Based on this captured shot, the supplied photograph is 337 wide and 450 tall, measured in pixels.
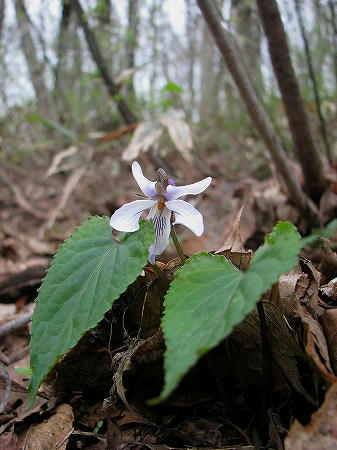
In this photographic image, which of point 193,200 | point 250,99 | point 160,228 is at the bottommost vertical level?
point 193,200

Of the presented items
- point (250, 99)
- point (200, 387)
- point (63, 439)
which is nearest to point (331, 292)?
point (200, 387)

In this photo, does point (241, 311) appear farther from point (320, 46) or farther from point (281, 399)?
point (320, 46)

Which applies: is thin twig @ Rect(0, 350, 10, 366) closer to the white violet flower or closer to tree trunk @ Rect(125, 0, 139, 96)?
the white violet flower

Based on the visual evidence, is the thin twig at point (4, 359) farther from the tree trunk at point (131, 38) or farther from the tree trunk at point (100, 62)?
the tree trunk at point (131, 38)

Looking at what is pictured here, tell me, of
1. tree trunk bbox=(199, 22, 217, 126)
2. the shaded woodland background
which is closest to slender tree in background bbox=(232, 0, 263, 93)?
the shaded woodland background

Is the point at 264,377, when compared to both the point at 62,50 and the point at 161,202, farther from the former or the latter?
the point at 62,50

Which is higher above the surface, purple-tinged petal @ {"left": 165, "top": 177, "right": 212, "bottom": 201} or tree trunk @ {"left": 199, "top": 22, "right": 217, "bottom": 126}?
purple-tinged petal @ {"left": 165, "top": 177, "right": 212, "bottom": 201}

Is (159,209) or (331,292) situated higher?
(159,209)

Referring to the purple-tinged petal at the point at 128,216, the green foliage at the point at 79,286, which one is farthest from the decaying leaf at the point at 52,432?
the purple-tinged petal at the point at 128,216
